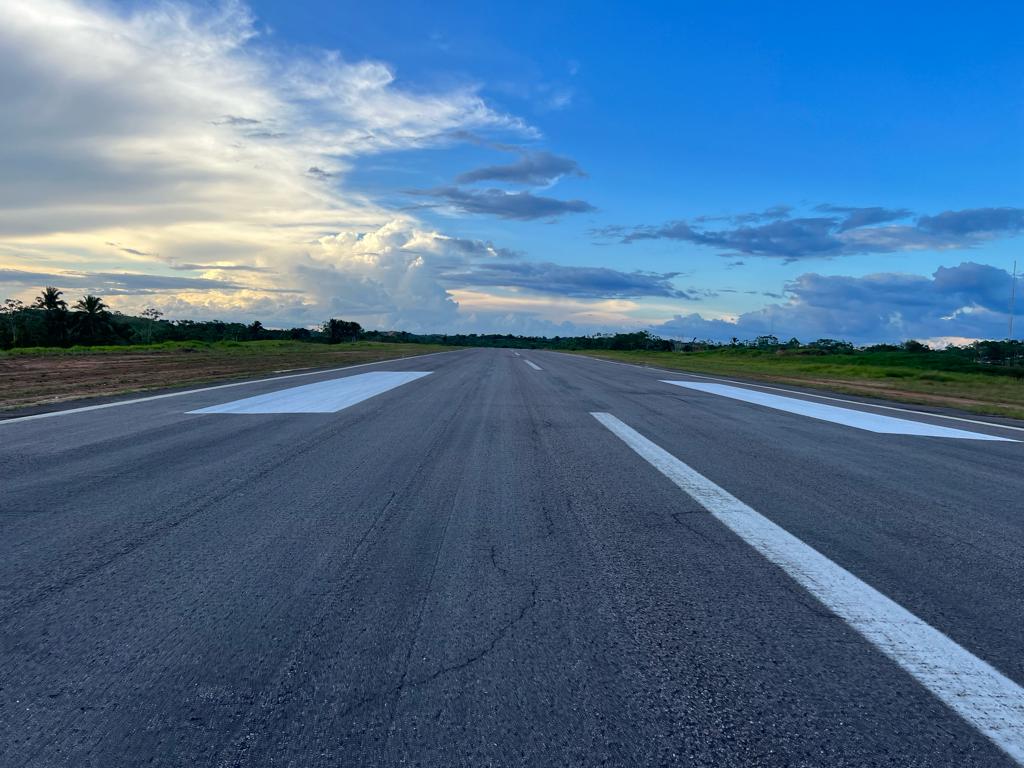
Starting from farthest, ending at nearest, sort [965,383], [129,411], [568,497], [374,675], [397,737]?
[965,383]
[129,411]
[568,497]
[374,675]
[397,737]

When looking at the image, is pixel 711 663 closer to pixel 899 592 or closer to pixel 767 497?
pixel 899 592

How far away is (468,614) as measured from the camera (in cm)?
215

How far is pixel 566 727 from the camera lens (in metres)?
1.52

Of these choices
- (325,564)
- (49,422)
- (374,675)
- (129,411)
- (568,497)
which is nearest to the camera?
(374,675)

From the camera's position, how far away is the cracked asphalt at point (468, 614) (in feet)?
4.89

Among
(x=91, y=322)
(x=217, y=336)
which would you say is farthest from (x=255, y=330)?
(x=91, y=322)

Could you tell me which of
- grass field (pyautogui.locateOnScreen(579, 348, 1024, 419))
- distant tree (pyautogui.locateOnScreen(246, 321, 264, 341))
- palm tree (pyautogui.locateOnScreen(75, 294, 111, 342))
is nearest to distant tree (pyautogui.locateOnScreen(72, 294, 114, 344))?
palm tree (pyautogui.locateOnScreen(75, 294, 111, 342))

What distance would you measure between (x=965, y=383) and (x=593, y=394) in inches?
661

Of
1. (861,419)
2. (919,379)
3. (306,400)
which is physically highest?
(919,379)

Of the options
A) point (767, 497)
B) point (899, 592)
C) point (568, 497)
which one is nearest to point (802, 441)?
point (767, 497)

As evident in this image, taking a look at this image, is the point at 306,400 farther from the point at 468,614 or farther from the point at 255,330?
the point at 255,330

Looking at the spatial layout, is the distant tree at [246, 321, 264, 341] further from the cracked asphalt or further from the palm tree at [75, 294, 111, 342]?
the cracked asphalt

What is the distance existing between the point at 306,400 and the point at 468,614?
831 centimetres

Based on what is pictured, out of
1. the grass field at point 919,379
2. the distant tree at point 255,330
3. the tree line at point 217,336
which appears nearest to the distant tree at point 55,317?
the tree line at point 217,336
